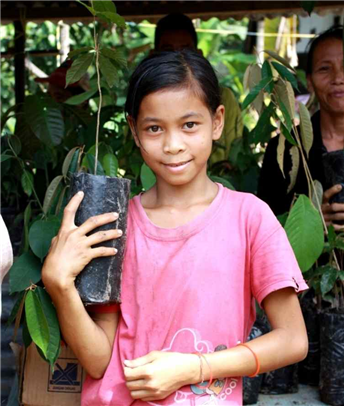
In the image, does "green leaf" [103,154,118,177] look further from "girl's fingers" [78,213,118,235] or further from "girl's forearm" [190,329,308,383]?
"girl's forearm" [190,329,308,383]

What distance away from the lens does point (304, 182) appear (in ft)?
8.44

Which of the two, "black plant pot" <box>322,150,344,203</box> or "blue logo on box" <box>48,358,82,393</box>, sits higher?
"black plant pot" <box>322,150,344,203</box>

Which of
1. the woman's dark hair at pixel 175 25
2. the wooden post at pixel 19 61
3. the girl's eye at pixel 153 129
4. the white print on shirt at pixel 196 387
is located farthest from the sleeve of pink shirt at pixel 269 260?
the wooden post at pixel 19 61

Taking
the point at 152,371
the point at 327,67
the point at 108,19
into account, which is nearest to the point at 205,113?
the point at 108,19

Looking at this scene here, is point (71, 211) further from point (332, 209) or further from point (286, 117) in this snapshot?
point (332, 209)

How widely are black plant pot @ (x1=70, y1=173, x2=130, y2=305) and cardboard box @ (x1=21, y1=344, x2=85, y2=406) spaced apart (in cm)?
45

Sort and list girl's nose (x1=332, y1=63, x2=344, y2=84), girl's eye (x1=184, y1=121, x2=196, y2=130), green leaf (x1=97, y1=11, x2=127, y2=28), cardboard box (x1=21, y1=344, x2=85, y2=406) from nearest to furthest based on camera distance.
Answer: girl's eye (x1=184, y1=121, x2=196, y2=130) < green leaf (x1=97, y1=11, x2=127, y2=28) < cardboard box (x1=21, y1=344, x2=85, y2=406) < girl's nose (x1=332, y1=63, x2=344, y2=84)

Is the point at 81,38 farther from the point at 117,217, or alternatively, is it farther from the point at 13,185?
the point at 117,217

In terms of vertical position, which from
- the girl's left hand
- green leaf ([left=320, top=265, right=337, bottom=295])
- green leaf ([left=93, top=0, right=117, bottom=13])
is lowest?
the girl's left hand

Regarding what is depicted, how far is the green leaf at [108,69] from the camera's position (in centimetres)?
182

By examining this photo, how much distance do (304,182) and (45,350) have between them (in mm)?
1305

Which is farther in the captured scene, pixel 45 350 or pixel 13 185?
pixel 13 185

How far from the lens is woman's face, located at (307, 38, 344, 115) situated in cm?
264

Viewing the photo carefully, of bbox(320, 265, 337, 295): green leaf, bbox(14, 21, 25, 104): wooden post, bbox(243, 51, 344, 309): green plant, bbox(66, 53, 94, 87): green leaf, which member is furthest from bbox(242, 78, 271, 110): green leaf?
bbox(14, 21, 25, 104): wooden post
